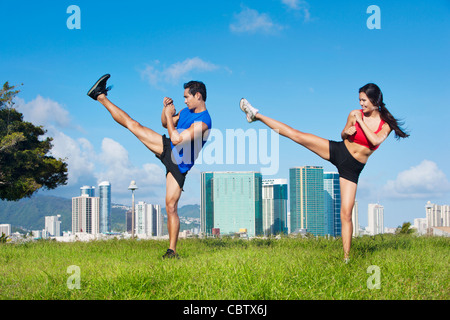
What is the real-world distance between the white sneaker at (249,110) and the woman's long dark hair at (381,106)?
1.62m

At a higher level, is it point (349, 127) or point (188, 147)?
point (349, 127)

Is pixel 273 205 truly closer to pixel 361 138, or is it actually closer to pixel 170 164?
pixel 170 164

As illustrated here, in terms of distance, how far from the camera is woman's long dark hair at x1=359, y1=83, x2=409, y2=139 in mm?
5645

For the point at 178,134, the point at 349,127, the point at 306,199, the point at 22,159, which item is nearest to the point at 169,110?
the point at 178,134

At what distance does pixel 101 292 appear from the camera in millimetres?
3746

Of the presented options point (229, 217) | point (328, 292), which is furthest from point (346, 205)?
point (229, 217)

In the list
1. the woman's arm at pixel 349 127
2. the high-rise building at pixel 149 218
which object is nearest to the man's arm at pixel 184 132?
the woman's arm at pixel 349 127

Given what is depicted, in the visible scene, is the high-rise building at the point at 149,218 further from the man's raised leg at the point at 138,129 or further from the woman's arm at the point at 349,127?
the woman's arm at the point at 349,127

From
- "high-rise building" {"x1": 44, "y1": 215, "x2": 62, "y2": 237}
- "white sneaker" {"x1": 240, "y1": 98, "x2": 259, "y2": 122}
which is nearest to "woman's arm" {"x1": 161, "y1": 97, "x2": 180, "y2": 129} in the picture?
"white sneaker" {"x1": 240, "y1": 98, "x2": 259, "y2": 122}

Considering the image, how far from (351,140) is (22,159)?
1626 centimetres

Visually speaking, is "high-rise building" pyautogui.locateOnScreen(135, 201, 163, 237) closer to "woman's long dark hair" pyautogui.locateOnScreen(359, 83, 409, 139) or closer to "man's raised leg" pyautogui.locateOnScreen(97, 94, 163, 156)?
"man's raised leg" pyautogui.locateOnScreen(97, 94, 163, 156)

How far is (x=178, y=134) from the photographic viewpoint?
5930 millimetres
